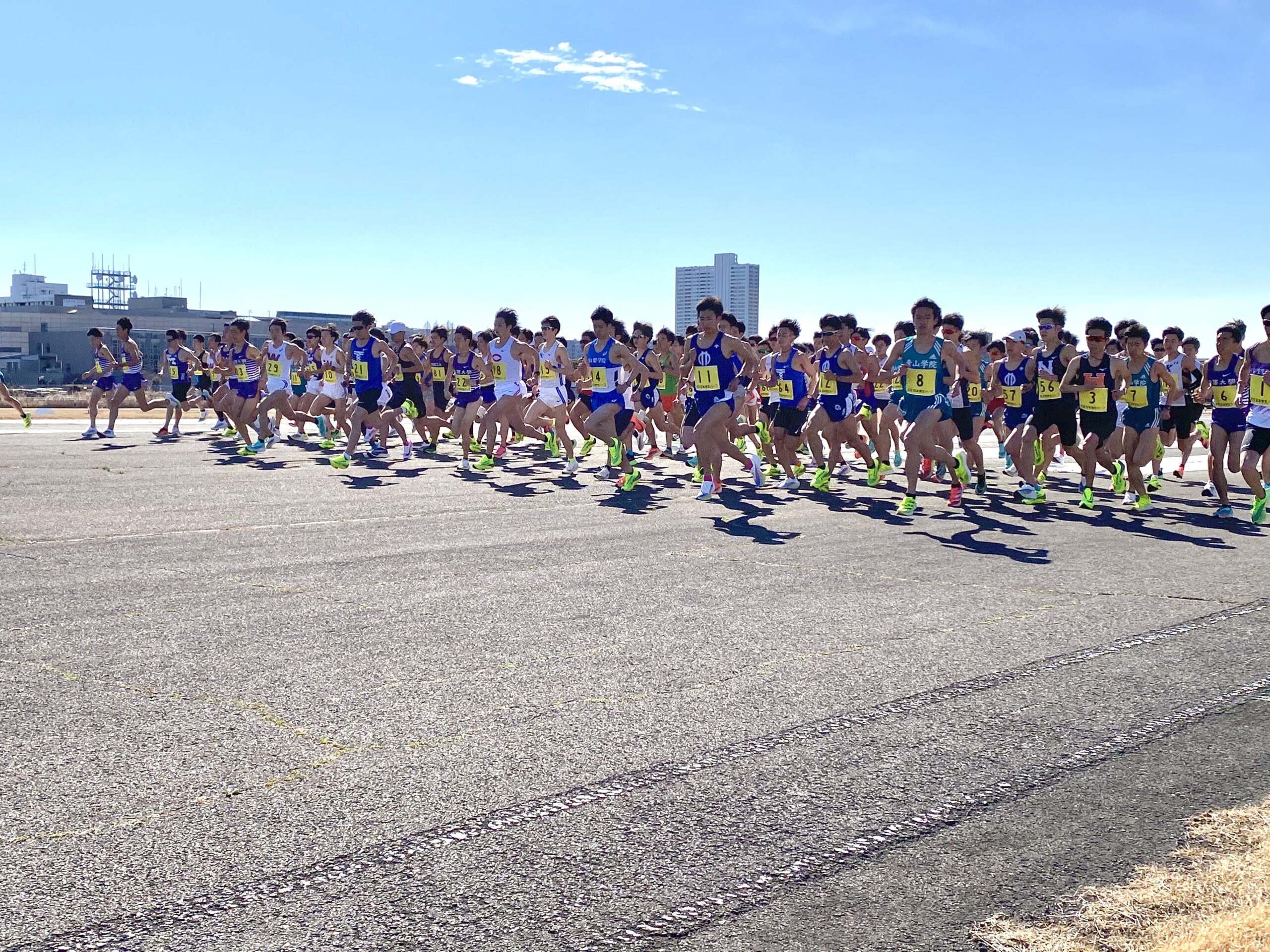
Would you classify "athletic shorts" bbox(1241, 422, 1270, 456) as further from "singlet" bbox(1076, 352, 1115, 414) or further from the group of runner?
"singlet" bbox(1076, 352, 1115, 414)

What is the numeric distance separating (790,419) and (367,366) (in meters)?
6.32

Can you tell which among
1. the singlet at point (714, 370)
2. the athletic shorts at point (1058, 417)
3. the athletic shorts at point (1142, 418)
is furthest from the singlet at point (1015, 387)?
the singlet at point (714, 370)

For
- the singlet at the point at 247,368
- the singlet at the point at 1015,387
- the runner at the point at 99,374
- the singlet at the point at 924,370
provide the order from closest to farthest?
the singlet at the point at 924,370
the singlet at the point at 1015,387
the singlet at the point at 247,368
the runner at the point at 99,374

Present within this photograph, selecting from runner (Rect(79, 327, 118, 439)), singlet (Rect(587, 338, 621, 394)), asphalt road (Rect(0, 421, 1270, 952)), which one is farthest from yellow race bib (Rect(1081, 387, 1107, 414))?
runner (Rect(79, 327, 118, 439))

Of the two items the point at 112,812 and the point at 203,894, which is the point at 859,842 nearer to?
the point at 203,894

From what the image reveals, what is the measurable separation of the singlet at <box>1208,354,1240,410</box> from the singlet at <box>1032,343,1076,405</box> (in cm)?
152

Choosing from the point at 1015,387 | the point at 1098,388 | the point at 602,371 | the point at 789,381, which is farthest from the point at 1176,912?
the point at 1015,387

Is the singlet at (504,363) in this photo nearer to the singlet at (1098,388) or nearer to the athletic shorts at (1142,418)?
the singlet at (1098,388)

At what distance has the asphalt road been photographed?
3350 mm

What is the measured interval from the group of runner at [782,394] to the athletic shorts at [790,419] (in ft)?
0.09

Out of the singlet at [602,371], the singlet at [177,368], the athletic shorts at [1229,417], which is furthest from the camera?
the singlet at [177,368]

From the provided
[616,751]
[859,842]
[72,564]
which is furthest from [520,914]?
[72,564]

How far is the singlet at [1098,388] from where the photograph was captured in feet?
47.3

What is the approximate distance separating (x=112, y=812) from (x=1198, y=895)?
320cm
